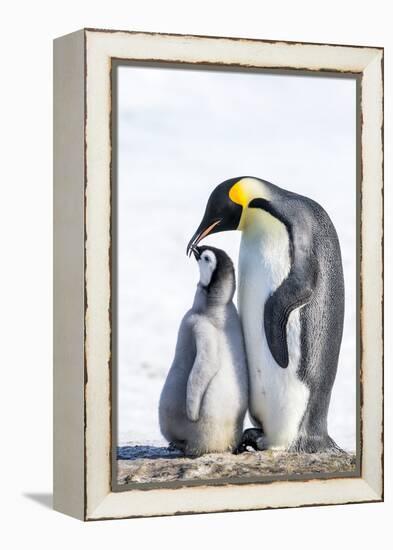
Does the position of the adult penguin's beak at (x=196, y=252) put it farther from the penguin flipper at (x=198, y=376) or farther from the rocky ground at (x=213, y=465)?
the rocky ground at (x=213, y=465)

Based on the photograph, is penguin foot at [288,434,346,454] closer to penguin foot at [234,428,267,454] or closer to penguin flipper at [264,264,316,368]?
penguin foot at [234,428,267,454]

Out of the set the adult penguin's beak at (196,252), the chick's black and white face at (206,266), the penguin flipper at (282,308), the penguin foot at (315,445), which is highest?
the adult penguin's beak at (196,252)

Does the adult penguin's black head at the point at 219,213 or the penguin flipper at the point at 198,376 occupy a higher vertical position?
the adult penguin's black head at the point at 219,213

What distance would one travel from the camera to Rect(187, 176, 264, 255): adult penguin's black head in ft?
17.7

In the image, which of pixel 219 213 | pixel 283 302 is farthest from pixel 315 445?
pixel 219 213

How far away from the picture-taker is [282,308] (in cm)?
545

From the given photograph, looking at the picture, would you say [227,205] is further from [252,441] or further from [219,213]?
[252,441]

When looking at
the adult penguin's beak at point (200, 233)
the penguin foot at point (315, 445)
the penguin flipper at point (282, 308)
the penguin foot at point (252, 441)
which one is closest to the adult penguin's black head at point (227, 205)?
the adult penguin's beak at point (200, 233)

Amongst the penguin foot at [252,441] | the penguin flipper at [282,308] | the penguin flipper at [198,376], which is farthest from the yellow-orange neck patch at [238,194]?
the penguin foot at [252,441]

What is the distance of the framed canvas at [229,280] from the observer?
517 cm

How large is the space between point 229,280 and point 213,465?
1.97 feet

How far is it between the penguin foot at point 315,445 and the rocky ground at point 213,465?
1cm

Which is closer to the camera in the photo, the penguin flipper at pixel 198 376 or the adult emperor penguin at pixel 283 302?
the penguin flipper at pixel 198 376

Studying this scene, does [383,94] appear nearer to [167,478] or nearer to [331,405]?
[331,405]
